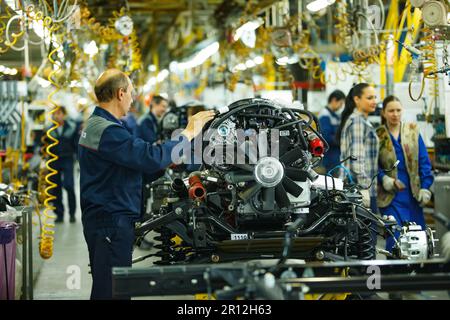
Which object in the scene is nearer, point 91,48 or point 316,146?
point 316,146

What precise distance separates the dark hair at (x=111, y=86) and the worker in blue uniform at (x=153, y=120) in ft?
20.1

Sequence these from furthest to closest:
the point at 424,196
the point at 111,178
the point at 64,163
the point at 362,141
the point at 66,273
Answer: the point at 64,163, the point at 66,273, the point at 362,141, the point at 424,196, the point at 111,178

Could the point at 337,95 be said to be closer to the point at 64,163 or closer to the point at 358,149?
the point at 358,149

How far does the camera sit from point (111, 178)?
457cm

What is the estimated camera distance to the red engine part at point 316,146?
5.26m

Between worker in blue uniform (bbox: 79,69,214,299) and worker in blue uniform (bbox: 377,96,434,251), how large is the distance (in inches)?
114

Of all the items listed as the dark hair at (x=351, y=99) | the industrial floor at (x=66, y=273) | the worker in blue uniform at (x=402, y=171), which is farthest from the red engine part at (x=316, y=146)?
the dark hair at (x=351, y=99)

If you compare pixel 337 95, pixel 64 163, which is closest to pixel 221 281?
pixel 337 95

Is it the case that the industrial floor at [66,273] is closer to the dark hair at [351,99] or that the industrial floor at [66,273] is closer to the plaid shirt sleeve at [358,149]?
the plaid shirt sleeve at [358,149]

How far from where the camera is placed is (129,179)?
459 cm

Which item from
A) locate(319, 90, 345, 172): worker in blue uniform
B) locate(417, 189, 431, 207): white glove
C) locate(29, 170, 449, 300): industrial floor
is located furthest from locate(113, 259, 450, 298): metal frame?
locate(319, 90, 345, 172): worker in blue uniform

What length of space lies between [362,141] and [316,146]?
1874 millimetres

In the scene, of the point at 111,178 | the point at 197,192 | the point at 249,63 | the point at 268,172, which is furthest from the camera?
the point at 249,63
